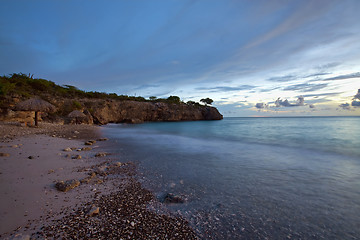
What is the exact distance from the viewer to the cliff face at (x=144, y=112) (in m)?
33.0

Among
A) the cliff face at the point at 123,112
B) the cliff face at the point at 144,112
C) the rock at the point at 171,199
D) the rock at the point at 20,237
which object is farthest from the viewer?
the cliff face at the point at 144,112

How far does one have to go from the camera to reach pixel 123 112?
38938 mm

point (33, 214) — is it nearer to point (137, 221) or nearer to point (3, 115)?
point (137, 221)

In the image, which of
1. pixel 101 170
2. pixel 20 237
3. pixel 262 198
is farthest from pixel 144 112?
pixel 20 237

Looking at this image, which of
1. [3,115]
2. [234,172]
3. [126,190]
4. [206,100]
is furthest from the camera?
[206,100]

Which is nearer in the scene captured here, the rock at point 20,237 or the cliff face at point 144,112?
the rock at point 20,237

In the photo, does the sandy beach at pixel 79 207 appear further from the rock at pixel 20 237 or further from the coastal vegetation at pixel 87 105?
the coastal vegetation at pixel 87 105

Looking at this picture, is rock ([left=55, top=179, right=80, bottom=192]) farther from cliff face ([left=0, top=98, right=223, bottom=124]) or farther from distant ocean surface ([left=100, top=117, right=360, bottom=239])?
cliff face ([left=0, top=98, right=223, bottom=124])

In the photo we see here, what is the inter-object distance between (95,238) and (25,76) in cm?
3589

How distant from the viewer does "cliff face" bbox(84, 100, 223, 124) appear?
3297 cm

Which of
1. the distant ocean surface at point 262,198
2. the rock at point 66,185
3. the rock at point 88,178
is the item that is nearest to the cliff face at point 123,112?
the rock at point 88,178

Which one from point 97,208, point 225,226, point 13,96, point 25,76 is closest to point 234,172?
point 225,226

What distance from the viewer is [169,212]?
300cm

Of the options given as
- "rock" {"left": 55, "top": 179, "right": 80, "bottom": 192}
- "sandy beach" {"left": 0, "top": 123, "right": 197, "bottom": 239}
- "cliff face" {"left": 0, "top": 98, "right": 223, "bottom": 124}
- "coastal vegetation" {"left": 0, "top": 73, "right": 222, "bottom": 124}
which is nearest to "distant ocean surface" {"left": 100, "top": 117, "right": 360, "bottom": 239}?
"sandy beach" {"left": 0, "top": 123, "right": 197, "bottom": 239}
